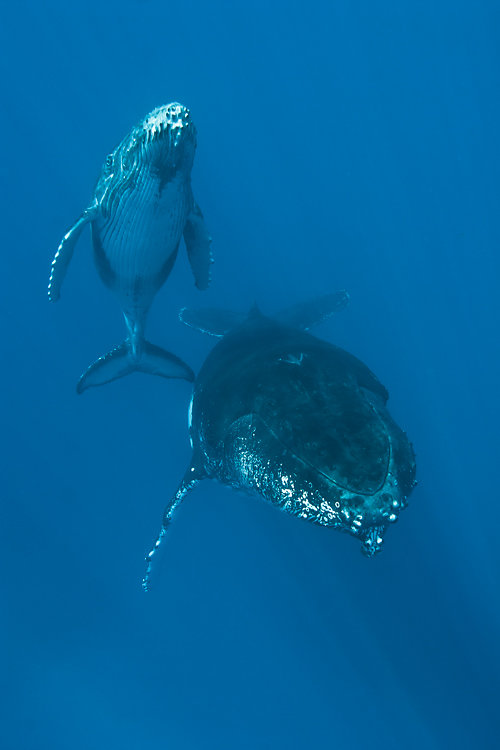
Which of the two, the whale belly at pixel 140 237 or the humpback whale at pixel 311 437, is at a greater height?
the whale belly at pixel 140 237

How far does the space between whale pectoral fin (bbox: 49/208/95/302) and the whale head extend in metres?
0.86

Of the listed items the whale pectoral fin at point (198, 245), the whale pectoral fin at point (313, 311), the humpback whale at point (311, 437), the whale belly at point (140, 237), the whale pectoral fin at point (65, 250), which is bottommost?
the humpback whale at point (311, 437)

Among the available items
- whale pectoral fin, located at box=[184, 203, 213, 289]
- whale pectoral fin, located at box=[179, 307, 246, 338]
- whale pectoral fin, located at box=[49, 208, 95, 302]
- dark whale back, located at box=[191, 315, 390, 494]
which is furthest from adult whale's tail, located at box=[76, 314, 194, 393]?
dark whale back, located at box=[191, 315, 390, 494]

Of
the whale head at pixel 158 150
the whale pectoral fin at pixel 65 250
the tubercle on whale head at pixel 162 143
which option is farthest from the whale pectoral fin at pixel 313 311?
the tubercle on whale head at pixel 162 143

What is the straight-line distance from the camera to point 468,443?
1980cm

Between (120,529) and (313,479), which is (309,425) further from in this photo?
(120,529)

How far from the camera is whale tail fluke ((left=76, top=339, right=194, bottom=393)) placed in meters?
10.8

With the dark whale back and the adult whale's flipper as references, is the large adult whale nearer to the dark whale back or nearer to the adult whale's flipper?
the adult whale's flipper

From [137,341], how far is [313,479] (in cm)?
760

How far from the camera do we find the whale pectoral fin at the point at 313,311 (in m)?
13.1

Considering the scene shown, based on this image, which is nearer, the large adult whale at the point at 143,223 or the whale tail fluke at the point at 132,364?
the large adult whale at the point at 143,223

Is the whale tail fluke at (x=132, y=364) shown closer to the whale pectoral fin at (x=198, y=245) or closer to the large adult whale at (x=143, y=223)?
the large adult whale at (x=143, y=223)

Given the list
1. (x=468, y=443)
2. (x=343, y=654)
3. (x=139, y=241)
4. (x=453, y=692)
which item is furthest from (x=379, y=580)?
(x=139, y=241)

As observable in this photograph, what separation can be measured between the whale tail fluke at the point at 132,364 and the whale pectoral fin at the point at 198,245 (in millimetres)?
1756
